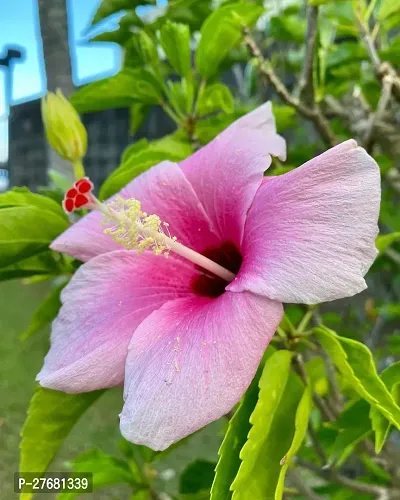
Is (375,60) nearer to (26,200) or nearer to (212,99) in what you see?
(212,99)

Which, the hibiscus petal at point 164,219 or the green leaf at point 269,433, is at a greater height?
the hibiscus petal at point 164,219

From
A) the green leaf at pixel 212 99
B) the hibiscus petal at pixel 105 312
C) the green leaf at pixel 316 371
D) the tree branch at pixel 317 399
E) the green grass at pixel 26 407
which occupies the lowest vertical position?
the green grass at pixel 26 407

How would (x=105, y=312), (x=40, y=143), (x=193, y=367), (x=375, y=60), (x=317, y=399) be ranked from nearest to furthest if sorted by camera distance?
1. (x=193, y=367)
2. (x=105, y=312)
3. (x=317, y=399)
4. (x=375, y=60)
5. (x=40, y=143)

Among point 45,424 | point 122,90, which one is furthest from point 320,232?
point 122,90

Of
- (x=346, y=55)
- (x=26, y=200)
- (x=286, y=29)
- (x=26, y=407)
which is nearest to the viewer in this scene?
(x=26, y=200)

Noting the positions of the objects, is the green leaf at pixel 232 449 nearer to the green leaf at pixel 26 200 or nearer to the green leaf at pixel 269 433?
the green leaf at pixel 269 433

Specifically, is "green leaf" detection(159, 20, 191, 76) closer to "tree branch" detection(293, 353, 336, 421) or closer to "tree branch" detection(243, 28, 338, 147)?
"tree branch" detection(243, 28, 338, 147)

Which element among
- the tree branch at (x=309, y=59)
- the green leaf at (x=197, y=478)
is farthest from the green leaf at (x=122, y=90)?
the green leaf at (x=197, y=478)

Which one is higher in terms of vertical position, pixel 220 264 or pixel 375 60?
pixel 375 60
